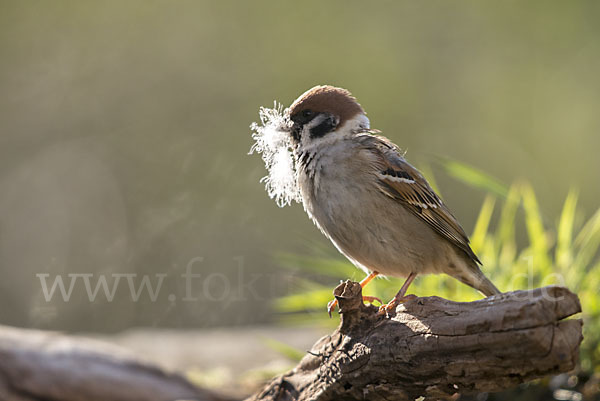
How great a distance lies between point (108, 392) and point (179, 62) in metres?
7.31

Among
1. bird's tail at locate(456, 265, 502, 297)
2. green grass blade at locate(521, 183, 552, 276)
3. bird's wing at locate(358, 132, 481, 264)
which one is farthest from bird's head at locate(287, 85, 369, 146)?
green grass blade at locate(521, 183, 552, 276)

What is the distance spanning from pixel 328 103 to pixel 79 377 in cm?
234

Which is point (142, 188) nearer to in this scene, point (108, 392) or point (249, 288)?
point (249, 288)

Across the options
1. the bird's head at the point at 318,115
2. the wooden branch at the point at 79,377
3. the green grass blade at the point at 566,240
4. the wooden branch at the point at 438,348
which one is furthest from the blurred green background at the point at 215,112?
the wooden branch at the point at 438,348

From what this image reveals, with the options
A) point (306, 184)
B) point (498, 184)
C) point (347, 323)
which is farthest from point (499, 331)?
point (498, 184)

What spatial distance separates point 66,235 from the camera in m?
9.98

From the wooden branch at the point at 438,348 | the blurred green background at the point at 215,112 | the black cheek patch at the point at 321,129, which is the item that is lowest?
the wooden branch at the point at 438,348

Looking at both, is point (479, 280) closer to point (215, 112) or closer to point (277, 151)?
point (277, 151)

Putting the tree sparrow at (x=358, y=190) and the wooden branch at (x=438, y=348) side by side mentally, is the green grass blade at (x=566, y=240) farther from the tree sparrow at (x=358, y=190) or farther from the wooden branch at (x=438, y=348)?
the wooden branch at (x=438, y=348)

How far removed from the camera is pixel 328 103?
349 cm

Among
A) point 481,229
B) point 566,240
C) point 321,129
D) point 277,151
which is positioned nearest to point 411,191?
point 321,129

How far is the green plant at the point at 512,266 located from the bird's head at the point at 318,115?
1100 millimetres

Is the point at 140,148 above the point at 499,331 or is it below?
above

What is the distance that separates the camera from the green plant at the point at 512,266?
13.3 feet
